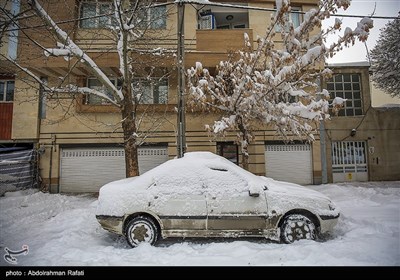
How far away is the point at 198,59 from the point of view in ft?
36.5

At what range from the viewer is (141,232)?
507 centimetres

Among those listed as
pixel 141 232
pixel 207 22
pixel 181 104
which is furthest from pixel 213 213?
pixel 207 22

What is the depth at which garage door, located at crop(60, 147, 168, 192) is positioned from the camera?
478 inches

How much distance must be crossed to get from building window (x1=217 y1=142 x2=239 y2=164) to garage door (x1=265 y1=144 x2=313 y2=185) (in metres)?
1.53

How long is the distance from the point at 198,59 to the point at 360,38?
639 centimetres

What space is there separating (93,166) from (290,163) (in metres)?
9.52

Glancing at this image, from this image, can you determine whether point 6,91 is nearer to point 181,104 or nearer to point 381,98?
point 181,104

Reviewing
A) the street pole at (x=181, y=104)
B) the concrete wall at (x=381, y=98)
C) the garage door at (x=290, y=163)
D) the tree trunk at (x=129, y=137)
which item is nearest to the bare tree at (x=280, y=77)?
the street pole at (x=181, y=104)

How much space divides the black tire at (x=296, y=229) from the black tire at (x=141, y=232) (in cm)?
251

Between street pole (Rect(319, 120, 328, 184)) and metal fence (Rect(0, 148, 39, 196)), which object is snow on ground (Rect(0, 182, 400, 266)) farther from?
street pole (Rect(319, 120, 328, 184))

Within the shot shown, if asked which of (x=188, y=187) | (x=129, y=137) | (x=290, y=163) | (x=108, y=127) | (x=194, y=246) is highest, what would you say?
(x=108, y=127)
